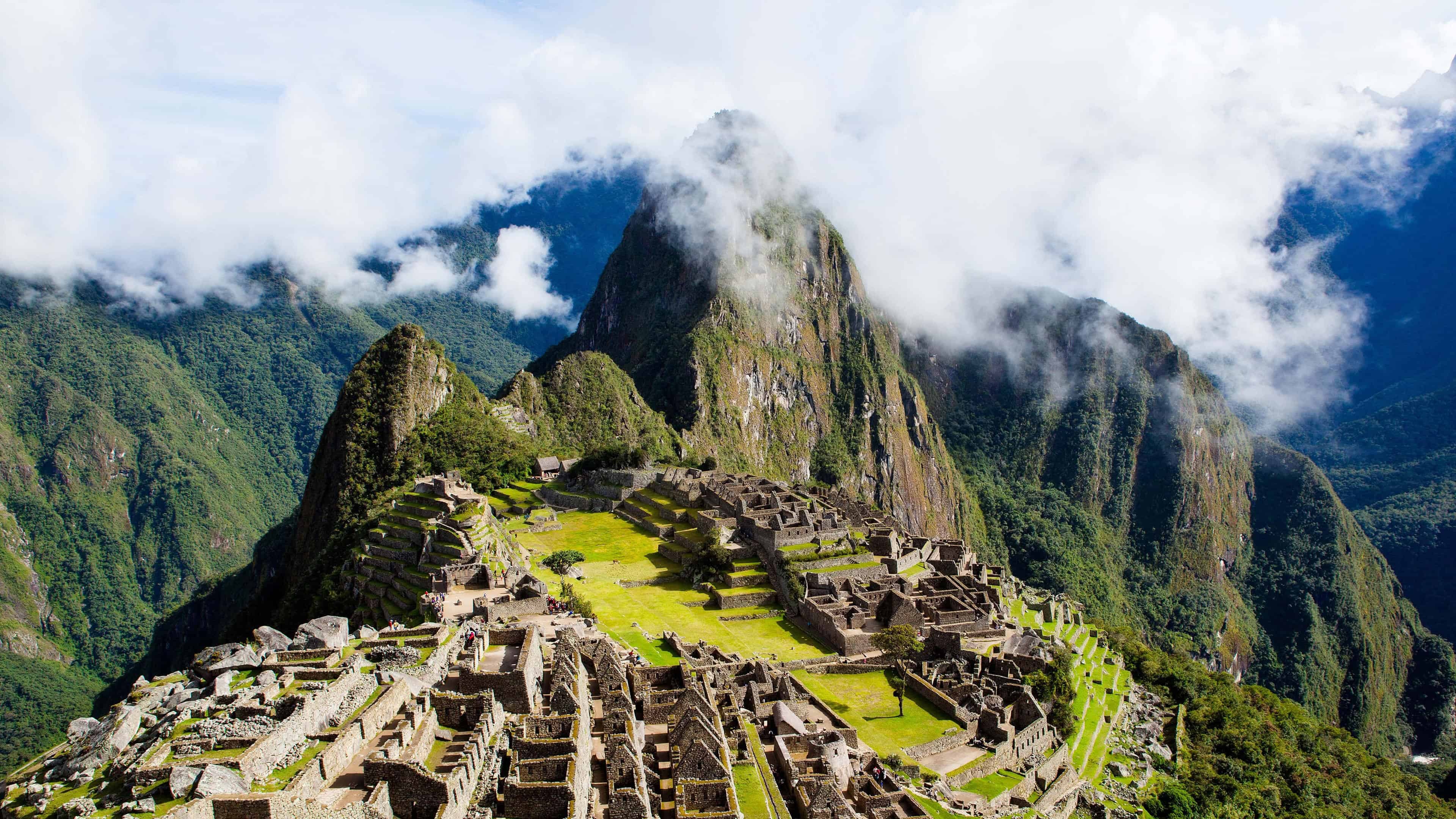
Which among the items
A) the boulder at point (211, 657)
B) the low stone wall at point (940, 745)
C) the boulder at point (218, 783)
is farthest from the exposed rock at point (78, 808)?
the low stone wall at point (940, 745)

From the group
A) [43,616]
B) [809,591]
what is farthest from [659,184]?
[809,591]

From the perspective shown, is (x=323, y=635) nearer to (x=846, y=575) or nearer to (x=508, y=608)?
(x=508, y=608)

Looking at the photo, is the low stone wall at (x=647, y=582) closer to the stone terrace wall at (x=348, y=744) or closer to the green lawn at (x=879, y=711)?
the green lawn at (x=879, y=711)

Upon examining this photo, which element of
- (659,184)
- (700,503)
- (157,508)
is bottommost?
(157,508)

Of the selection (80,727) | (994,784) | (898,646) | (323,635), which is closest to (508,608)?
(323,635)

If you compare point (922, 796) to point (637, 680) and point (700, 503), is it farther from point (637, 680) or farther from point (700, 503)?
point (700, 503)

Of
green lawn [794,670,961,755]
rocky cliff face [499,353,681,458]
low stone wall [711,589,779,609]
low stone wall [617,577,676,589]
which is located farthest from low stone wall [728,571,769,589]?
rocky cliff face [499,353,681,458]
